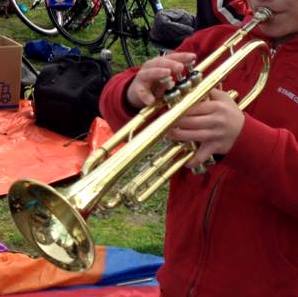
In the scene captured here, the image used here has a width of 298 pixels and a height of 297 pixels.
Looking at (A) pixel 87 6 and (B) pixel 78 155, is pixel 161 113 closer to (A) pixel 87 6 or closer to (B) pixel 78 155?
(B) pixel 78 155

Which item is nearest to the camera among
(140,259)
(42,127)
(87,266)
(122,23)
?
(87,266)

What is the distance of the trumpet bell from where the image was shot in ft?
4.04

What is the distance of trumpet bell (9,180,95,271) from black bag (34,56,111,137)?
8.94 ft

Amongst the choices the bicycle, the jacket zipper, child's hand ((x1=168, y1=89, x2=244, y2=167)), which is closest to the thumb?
child's hand ((x1=168, y1=89, x2=244, y2=167))

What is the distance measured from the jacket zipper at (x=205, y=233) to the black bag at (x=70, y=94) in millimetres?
2561

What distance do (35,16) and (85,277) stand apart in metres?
4.71

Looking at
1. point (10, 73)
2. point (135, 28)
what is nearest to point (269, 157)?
point (10, 73)

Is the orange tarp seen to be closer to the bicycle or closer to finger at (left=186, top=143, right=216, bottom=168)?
finger at (left=186, top=143, right=216, bottom=168)

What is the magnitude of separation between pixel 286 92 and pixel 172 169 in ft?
1.12

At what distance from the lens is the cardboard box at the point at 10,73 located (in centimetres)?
430

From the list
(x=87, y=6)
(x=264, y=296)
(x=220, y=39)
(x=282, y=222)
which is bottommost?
(x=87, y=6)

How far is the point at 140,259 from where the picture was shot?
2.79 metres

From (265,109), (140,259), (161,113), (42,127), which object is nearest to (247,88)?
(265,109)

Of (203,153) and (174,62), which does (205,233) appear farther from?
(174,62)
